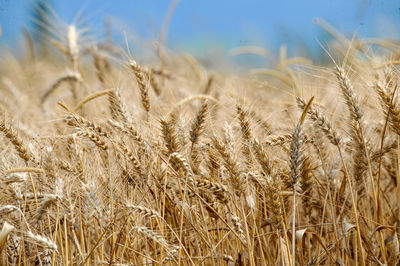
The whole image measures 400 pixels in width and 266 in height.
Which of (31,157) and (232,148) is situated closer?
(232,148)

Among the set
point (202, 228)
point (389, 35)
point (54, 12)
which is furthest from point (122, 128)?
point (54, 12)

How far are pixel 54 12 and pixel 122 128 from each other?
3084 millimetres

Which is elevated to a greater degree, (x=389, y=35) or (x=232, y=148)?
(x=389, y=35)

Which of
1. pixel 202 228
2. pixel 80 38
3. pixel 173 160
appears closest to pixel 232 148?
pixel 173 160

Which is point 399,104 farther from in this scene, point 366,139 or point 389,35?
point 389,35

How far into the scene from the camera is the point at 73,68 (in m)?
4.32

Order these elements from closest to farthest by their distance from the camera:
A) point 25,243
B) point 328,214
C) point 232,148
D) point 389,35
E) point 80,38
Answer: point 232,148
point 25,243
point 328,214
point 389,35
point 80,38

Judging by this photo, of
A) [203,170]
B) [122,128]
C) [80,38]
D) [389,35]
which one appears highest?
[80,38]

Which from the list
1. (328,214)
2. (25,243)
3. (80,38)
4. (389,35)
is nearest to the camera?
(25,243)

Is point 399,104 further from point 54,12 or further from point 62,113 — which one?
point 54,12

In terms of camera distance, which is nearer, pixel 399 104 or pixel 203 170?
pixel 399 104

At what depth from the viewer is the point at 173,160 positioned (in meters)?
1.76

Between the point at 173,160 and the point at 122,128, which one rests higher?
the point at 122,128

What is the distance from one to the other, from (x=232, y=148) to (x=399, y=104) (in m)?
0.72
